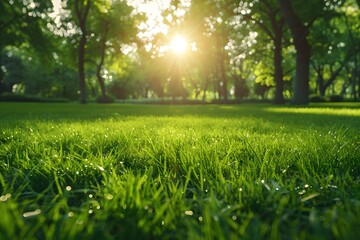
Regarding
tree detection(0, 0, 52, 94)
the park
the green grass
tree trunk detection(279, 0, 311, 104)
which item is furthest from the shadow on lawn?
tree detection(0, 0, 52, 94)

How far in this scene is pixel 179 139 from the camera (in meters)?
3.41

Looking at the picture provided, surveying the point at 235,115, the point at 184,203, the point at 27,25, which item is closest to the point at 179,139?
the point at 184,203

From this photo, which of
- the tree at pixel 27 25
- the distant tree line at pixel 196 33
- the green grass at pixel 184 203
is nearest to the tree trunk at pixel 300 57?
the distant tree line at pixel 196 33

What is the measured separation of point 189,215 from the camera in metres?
1.41

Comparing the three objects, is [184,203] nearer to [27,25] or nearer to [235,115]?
[235,115]

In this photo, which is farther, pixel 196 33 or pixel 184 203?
pixel 196 33

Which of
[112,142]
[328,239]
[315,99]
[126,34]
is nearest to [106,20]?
[126,34]

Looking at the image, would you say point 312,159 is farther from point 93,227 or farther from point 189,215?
point 93,227

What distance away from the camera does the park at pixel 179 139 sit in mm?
1273

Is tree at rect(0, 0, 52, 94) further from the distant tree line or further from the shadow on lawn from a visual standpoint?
the shadow on lawn

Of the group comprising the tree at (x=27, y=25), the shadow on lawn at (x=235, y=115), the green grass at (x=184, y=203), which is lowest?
the shadow on lawn at (x=235, y=115)

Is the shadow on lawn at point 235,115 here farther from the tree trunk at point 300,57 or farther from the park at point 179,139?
the tree trunk at point 300,57

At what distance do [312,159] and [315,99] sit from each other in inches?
1638

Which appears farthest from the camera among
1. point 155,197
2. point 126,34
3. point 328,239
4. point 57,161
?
point 126,34
